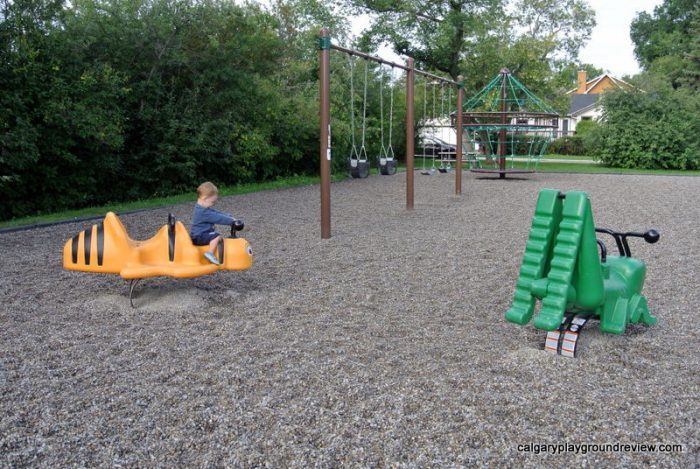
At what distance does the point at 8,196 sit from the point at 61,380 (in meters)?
9.48

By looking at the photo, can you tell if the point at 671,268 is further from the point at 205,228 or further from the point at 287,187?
the point at 287,187

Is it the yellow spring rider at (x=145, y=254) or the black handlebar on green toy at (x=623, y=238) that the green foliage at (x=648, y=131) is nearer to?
the black handlebar on green toy at (x=623, y=238)

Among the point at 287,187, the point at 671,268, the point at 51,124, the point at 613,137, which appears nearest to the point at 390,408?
the point at 671,268

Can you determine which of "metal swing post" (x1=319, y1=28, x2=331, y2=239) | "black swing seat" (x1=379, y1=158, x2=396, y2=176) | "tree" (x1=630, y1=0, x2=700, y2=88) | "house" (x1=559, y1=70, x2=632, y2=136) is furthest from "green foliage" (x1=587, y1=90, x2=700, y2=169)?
"tree" (x1=630, y1=0, x2=700, y2=88)

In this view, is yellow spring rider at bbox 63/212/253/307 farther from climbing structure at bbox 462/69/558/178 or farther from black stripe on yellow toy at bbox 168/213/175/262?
climbing structure at bbox 462/69/558/178

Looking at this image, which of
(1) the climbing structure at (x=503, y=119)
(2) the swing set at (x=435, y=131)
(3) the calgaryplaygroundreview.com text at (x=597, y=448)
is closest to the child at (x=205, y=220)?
(3) the calgaryplaygroundreview.com text at (x=597, y=448)

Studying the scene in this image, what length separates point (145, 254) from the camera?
473 centimetres

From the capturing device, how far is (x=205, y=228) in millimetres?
4742

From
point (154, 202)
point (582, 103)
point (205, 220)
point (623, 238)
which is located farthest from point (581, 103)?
point (205, 220)

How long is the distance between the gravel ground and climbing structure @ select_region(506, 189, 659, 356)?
0.58ft

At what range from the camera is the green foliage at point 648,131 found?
22406 millimetres

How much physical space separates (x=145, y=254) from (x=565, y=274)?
2860 millimetres

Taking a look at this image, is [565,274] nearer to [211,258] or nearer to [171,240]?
[211,258]

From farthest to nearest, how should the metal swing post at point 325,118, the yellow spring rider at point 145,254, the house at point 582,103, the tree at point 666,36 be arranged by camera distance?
1. the house at point 582,103
2. the tree at point 666,36
3. the metal swing post at point 325,118
4. the yellow spring rider at point 145,254
